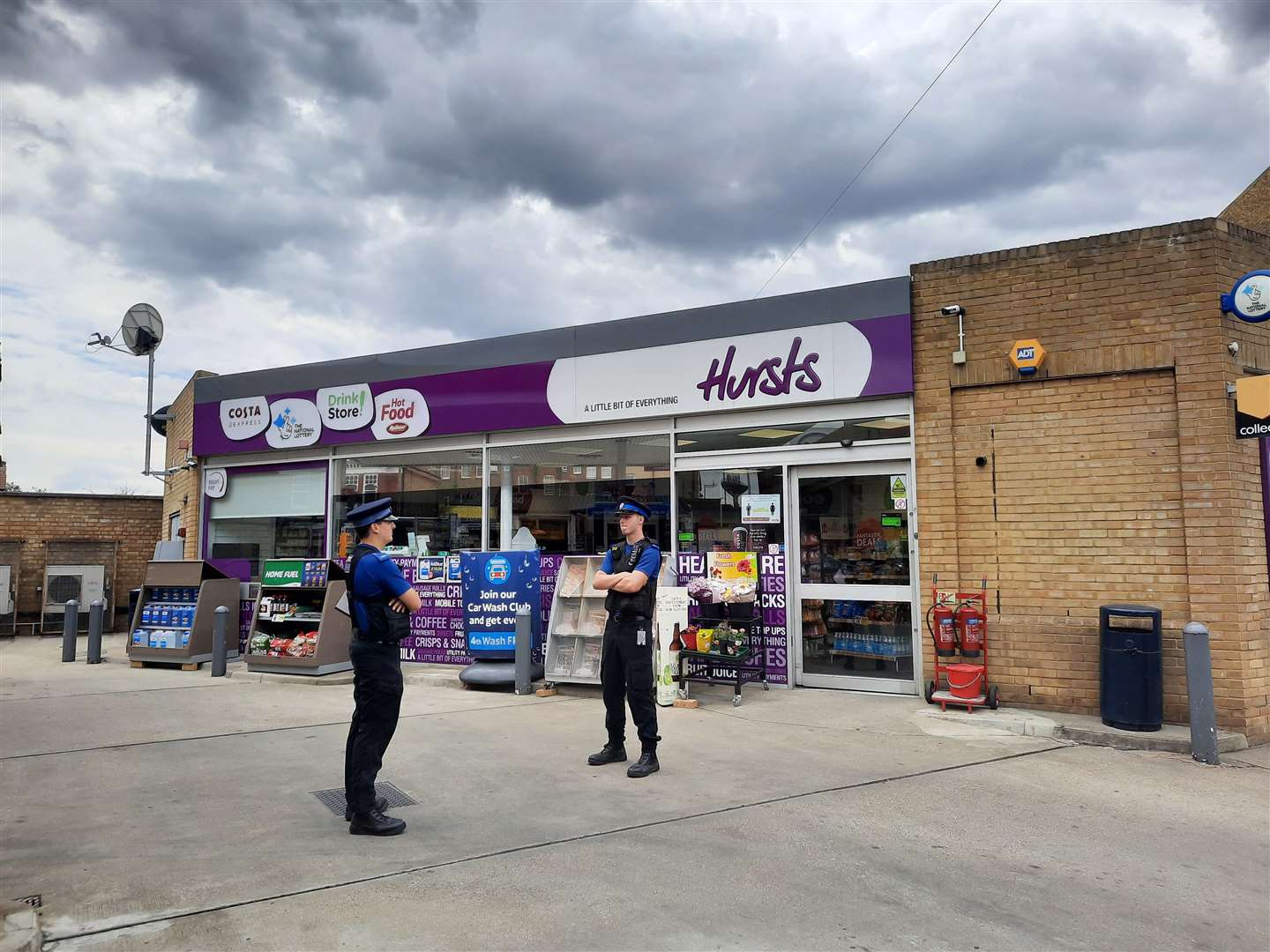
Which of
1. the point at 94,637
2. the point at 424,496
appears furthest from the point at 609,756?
the point at 94,637

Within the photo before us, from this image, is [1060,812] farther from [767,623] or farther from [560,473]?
[560,473]

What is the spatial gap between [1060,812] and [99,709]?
8.55 metres

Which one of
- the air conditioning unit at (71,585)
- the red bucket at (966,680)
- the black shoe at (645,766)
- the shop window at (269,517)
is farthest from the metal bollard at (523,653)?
the air conditioning unit at (71,585)

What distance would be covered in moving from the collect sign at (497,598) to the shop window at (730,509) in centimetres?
183

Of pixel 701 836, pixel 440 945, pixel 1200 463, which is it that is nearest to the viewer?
pixel 440 945

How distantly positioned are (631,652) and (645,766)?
0.78m

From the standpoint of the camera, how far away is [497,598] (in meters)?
9.71

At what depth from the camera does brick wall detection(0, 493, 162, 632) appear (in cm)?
1670

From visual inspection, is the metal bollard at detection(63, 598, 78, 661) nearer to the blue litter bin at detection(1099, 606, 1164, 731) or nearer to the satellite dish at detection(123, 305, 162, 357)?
the satellite dish at detection(123, 305, 162, 357)

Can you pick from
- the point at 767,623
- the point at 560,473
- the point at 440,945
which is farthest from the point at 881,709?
the point at 440,945

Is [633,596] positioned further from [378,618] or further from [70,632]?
[70,632]

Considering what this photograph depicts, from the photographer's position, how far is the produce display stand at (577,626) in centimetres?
912

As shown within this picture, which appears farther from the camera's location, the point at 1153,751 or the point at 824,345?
the point at 824,345

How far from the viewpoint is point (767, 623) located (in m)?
9.27
